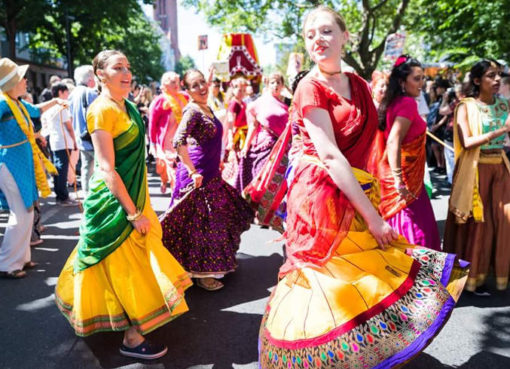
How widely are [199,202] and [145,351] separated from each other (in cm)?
151

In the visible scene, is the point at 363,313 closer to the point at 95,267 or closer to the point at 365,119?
the point at 365,119

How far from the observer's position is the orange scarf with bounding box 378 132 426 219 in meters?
3.43

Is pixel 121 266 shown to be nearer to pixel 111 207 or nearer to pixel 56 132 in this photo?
pixel 111 207

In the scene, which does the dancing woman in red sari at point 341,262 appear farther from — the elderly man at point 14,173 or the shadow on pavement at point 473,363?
the elderly man at point 14,173

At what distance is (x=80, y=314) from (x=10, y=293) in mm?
1608

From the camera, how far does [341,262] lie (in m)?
1.95

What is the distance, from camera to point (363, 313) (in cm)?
183

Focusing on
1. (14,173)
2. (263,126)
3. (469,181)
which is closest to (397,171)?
(469,181)

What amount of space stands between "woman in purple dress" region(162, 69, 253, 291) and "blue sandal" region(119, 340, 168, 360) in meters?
1.11

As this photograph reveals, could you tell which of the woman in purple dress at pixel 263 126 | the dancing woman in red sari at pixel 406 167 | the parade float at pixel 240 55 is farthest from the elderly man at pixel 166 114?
the parade float at pixel 240 55

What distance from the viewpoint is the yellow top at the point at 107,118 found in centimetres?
270

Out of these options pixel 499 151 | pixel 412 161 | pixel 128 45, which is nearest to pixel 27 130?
pixel 412 161

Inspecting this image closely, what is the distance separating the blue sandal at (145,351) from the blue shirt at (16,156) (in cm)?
213

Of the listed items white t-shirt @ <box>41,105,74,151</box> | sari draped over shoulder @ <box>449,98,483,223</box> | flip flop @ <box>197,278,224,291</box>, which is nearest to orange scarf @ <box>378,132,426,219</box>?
sari draped over shoulder @ <box>449,98,483,223</box>
